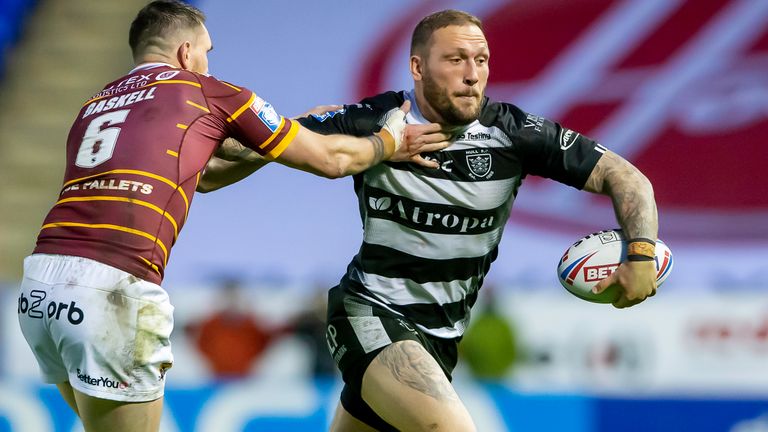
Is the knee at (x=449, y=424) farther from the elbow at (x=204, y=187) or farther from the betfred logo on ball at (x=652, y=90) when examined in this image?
the betfred logo on ball at (x=652, y=90)

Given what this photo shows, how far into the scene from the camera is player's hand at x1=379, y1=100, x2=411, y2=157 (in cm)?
503

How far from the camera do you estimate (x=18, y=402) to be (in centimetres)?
735

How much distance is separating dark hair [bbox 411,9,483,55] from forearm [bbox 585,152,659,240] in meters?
0.89

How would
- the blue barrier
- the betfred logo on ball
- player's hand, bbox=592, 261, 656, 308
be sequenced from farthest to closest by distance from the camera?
the betfred logo on ball < the blue barrier < player's hand, bbox=592, 261, 656, 308

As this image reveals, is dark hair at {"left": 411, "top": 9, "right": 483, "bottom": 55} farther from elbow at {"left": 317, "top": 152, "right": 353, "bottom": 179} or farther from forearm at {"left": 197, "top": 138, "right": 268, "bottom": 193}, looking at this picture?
forearm at {"left": 197, "top": 138, "right": 268, "bottom": 193}

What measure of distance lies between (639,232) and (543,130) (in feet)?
2.31

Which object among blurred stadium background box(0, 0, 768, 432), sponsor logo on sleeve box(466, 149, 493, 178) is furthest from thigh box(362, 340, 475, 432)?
blurred stadium background box(0, 0, 768, 432)

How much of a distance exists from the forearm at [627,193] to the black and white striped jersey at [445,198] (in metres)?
0.06

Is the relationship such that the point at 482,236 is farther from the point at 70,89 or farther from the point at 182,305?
the point at 70,89

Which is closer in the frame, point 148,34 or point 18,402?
point 148,34

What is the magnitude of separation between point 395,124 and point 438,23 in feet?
1.76

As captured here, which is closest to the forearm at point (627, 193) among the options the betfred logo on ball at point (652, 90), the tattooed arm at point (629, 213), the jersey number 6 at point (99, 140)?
the tattooed arm at point (629, 213)

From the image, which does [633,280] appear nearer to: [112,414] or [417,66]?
[417,66]

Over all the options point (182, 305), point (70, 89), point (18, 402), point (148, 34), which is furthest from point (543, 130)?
point (70, 89)
